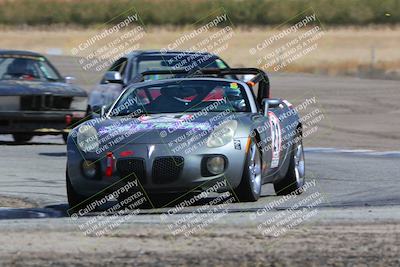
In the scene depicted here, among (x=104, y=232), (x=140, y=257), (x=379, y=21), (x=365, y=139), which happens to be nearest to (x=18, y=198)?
(x=104, y=232)

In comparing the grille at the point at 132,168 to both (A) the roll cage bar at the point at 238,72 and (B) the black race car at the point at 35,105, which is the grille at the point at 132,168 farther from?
(B) the black race car at the point at 35,105

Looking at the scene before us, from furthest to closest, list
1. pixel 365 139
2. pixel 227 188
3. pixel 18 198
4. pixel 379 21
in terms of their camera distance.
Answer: pixel 379 21 < pixel 365 139 < pixel 18 198 < pixel 227 188

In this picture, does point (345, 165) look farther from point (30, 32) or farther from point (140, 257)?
point (30, 32)

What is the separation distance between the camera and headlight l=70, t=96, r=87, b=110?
19422mm

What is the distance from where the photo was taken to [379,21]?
5947 cm

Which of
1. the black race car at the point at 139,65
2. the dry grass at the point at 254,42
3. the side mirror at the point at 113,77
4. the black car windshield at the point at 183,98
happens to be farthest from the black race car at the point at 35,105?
the dry grass at the point at 254,42

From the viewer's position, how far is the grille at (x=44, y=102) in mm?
19016

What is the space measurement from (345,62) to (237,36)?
1556 centimetres

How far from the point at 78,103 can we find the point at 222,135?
8.99 metres

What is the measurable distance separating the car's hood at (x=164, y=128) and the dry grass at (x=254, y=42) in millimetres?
37907

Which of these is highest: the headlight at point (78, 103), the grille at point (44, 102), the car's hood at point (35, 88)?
the car's hood at point (35, 88)

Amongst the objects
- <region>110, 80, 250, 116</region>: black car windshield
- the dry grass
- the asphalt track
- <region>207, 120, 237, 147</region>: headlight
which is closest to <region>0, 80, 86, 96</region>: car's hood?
the asphalt track

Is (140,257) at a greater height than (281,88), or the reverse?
(140,257)

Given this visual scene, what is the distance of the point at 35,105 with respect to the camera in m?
19.1
